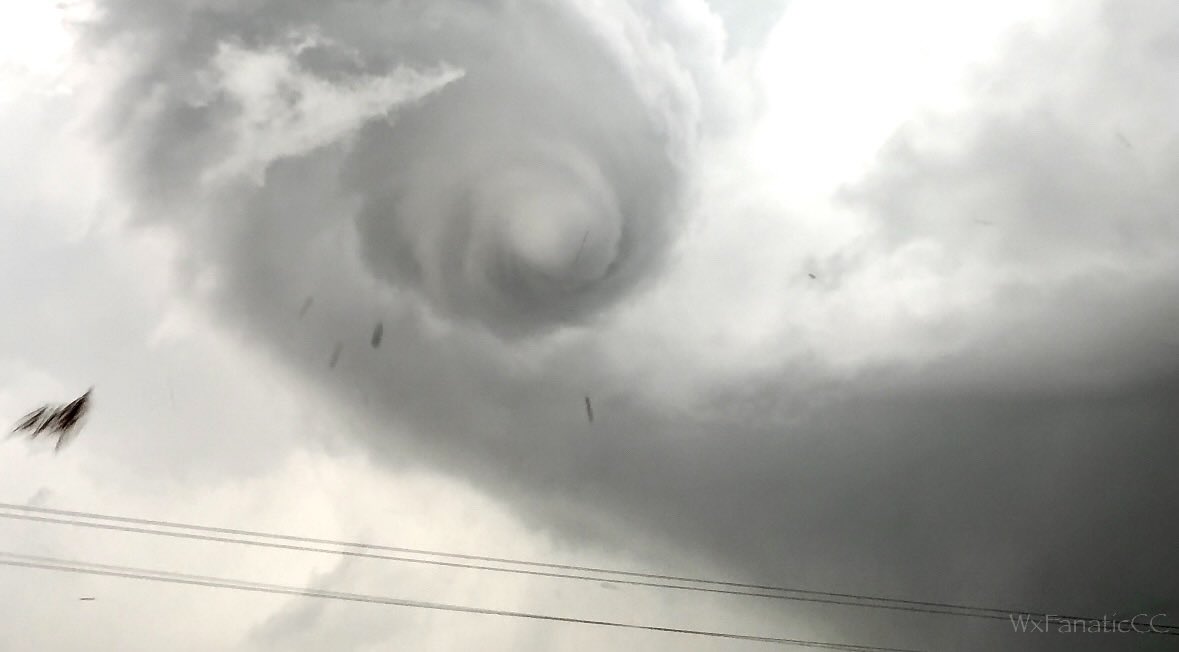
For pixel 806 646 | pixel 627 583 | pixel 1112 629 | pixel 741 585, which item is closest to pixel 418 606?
pixel 627 583

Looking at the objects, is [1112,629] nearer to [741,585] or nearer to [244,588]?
[741,585]

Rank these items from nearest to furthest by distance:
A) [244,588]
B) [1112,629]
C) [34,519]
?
[34,519]
[244,588]
[1112,629]

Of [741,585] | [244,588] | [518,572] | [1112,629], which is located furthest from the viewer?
[1112,629]

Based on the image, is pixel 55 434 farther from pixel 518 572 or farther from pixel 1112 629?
pixel 1112 629

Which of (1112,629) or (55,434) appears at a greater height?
(1112,629)

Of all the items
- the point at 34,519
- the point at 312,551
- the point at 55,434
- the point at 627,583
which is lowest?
the point at 34,519

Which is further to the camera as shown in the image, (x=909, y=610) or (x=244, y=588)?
(x=909, y=610)

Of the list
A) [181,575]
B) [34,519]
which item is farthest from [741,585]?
[34,519]
